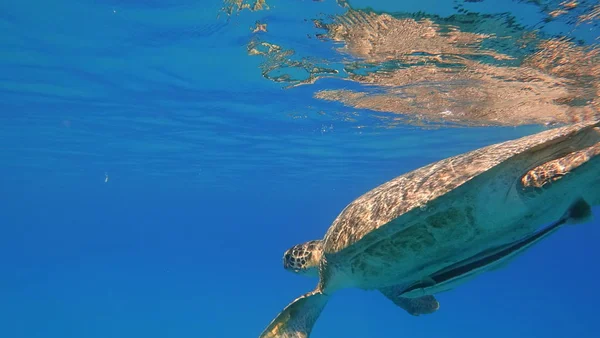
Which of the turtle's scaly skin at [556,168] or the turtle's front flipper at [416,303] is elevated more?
the turtle's scaly skin at [556,168]

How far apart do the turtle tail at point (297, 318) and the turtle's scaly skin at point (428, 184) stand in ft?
3.42

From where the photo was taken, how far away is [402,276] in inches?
210

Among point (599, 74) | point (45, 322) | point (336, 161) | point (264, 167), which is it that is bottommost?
point (599, 74)

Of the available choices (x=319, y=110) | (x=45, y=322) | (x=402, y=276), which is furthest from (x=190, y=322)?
(x=402, y=276)

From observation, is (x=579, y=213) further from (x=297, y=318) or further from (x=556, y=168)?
(x=297, y=318)

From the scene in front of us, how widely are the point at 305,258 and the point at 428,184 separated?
2.81 metres

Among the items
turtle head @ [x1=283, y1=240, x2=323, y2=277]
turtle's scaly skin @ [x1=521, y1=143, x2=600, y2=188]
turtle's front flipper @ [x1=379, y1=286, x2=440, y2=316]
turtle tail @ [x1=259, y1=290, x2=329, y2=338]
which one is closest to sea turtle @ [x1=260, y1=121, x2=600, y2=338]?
turtle's scaly skin @ [x1=521, y1=143, x2=600, y2=188]

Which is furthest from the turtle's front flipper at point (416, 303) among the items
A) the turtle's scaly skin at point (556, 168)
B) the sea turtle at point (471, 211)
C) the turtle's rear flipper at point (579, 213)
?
the turtle's scaly skin at point (556, 168)

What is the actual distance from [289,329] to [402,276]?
1901 mm

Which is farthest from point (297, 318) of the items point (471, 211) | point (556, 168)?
point (556, 168)

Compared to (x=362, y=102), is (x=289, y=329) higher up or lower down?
lower down

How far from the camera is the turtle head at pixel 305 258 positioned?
654 cm

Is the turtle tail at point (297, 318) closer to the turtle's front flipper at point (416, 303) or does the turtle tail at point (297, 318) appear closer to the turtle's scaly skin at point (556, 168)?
the turtle's front flipper at point (416, 303)

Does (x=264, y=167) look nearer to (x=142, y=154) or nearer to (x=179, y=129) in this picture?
(x=142, y=154)
